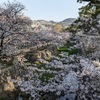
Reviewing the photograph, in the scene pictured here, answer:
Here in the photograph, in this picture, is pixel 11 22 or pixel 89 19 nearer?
pixel 89 19

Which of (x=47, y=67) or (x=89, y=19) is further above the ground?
(x=89, y=19)

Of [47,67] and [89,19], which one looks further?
Answer: [89,19]

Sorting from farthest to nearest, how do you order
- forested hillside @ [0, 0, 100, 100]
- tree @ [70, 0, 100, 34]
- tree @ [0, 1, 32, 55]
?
tree @ [0, 1, 32, 55]
tree @ [70, 0, 100, 34]
forested hillside @ [0, 0, 100, 100]

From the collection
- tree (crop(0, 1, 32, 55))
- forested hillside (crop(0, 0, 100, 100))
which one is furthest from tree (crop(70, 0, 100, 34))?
tree (crop(0, 1, 32, 55))

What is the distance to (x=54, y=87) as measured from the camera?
1093 centimetres

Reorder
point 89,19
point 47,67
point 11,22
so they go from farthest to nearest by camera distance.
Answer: point 11,22 → point 89,19 → point 47,67

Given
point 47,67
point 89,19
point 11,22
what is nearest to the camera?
point 47,67

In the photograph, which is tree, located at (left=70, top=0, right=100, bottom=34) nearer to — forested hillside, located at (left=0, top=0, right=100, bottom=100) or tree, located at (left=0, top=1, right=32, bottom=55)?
forested hillside, located at (left=0, top=0, right=100, bottom=100)

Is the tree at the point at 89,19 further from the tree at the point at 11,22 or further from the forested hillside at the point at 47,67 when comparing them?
the tree at the point at 11,22

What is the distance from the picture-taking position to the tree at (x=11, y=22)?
2016cm

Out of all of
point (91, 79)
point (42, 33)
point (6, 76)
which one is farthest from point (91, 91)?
point (42, 33)

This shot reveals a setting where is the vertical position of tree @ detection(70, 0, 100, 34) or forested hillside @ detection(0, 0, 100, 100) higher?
tree @ detection(70, 0, 100, 34)

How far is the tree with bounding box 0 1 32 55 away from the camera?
20.2m

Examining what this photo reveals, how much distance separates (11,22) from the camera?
66.7ft
